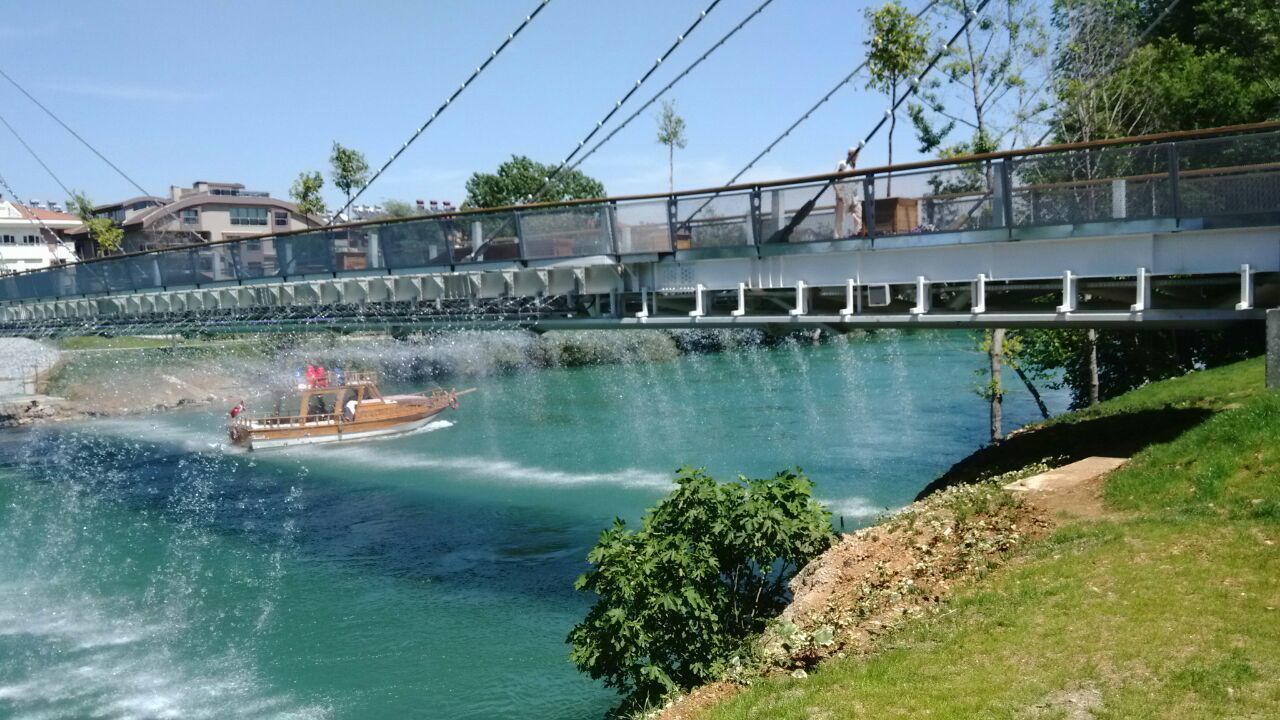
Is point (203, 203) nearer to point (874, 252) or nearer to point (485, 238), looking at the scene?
point (485, 238)

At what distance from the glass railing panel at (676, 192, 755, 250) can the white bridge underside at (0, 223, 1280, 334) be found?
230 millimetres

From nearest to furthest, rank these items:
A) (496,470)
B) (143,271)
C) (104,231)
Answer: (143,271), (496,470), (104,231)

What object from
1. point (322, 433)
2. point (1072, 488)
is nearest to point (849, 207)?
point (1072, 488)

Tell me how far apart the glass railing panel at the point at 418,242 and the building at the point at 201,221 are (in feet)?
225

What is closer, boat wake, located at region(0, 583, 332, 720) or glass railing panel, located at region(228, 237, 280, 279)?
boat wake, located at region(0, 583, 332, 720)

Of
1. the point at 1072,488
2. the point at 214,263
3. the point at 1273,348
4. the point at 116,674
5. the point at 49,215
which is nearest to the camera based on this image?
the point at 1273,348

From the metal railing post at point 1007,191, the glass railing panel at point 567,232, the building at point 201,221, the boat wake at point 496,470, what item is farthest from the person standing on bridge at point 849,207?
the building at point 201,221

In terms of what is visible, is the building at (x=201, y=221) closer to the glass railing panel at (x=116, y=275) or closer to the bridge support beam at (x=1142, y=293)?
the glass railing panel at (x=116, y=275)

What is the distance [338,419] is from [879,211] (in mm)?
34675

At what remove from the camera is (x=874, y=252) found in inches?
733

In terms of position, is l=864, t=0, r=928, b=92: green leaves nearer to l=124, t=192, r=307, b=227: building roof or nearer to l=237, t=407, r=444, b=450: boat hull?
l=237, t=407, r=444, b=450: boat hull

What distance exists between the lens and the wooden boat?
46.1 metres

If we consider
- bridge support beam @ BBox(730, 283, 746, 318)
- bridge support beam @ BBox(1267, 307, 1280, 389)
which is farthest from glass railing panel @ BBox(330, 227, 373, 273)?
bridge support beam @ BBox(1267, 307, 1280, 389)

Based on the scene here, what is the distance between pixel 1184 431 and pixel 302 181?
2629 inches
